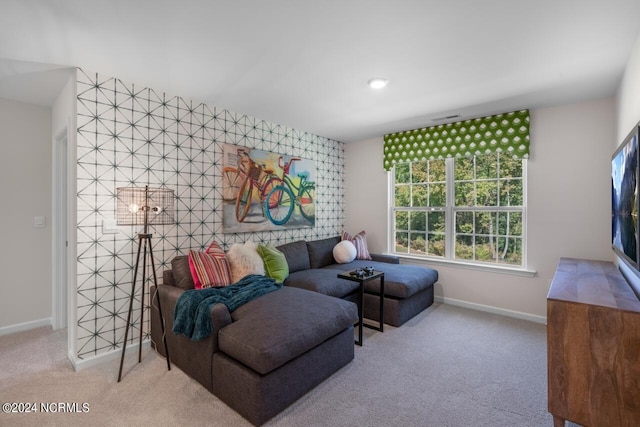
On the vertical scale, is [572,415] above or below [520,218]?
below

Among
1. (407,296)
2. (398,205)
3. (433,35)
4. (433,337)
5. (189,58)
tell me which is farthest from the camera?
(398,205)

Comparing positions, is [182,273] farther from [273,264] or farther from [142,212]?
[273,264]

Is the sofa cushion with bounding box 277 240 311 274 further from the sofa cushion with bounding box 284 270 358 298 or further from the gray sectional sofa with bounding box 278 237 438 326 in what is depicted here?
the sofa cushion with bounding box 284 270 358 298

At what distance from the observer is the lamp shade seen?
2.46 metres

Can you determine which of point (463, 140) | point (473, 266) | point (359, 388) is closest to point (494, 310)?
point (473, 266)

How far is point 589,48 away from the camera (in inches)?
81.8

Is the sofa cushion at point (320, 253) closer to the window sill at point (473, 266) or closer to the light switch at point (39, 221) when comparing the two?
the window sill at point (473, 266)

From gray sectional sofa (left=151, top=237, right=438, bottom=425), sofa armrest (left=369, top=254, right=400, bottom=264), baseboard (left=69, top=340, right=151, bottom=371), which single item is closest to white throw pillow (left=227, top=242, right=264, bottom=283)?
gray sectional sofa (left=151, top=237, right=438, bottom=425)

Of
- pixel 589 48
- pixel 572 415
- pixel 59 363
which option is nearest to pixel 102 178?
pixel 59 363

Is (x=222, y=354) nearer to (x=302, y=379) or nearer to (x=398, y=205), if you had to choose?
(x=302, y=379)

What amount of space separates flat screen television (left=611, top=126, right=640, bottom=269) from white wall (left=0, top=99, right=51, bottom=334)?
4954 mm

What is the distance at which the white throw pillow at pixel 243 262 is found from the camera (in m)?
2.89

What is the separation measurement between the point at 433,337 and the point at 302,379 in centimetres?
157

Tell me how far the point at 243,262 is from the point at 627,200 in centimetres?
288
